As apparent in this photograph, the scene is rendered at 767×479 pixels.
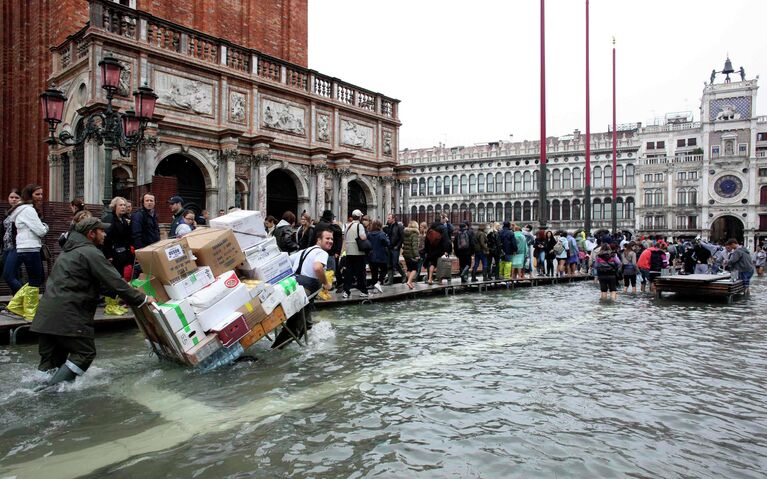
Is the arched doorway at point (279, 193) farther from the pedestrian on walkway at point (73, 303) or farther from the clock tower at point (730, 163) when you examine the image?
the clock tower at point (730, 163)

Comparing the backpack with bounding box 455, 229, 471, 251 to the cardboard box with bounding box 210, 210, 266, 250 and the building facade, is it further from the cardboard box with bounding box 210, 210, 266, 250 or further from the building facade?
the building facade

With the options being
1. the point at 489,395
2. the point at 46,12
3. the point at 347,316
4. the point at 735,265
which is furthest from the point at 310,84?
the point at 489,395

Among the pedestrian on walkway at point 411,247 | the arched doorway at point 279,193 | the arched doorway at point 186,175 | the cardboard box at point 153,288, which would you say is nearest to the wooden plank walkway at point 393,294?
the pedestrian on walkway at point 411,247

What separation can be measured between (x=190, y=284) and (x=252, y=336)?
93 centimetres

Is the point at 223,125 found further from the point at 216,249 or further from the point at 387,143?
the point at 216,249

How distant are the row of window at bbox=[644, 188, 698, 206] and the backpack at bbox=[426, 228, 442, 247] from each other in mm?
60104

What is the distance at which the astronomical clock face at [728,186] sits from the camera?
203 ft

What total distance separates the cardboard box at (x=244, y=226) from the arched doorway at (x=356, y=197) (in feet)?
53.2

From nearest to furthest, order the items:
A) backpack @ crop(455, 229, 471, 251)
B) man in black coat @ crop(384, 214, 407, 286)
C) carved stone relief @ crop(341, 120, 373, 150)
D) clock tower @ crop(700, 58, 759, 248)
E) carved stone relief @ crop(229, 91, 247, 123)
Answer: man in black coat @ crop(384, 214, 407, 286)
backpack @ crop(455, 229, 471, 251)
carved stone relief @ crop(229, 91, 247, 123)
carved stone relief @ crop(341, 120, 373, 150)
clock tower @ crop(700, 58, 759, 248)

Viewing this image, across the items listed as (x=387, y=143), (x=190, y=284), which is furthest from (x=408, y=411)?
(x=387, y=143)

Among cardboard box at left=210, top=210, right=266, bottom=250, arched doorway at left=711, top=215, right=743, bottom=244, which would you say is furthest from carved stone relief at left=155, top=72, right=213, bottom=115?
arched doorway at left=711, top=215, right=743, bottom=244

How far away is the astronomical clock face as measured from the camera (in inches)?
2434

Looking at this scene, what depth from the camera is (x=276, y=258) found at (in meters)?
6.61

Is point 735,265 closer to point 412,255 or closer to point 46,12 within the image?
point 412,255
